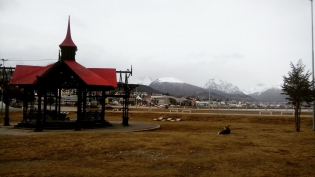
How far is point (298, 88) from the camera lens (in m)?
25.5

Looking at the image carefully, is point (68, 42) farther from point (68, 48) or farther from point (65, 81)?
point (65, 81)

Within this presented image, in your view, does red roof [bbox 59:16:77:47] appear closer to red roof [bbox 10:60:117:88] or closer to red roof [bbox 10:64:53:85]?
red roof [bbox 10:60:117:88]

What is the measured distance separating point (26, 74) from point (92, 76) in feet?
23.0

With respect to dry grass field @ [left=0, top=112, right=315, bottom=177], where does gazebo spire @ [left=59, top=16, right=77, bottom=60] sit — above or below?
above

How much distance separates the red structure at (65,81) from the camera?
78.0 feet

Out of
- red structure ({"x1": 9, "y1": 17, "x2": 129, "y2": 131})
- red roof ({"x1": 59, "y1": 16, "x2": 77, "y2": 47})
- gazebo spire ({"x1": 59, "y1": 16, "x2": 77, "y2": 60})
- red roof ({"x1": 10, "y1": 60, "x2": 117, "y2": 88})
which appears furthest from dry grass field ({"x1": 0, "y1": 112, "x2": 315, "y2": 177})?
red roof ({"x1": 59, "y1": 16, "x2": 77, "y2": 47})

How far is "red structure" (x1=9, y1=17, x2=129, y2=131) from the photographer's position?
78.0 feet

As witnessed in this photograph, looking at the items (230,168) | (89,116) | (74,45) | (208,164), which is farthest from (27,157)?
(74,45)

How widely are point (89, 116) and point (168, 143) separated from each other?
1234 cm

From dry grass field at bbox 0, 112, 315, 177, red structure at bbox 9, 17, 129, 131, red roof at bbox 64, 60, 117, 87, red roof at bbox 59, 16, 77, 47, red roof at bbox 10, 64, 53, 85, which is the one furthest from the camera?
red roof at bbox 59, 16, 77, 47

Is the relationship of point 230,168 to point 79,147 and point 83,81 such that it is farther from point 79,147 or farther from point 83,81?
point 83,81

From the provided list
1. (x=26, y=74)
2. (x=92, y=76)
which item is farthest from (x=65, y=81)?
(x=26, y=74)

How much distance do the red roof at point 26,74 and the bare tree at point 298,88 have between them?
22.6 metres

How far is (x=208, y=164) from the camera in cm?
1269
